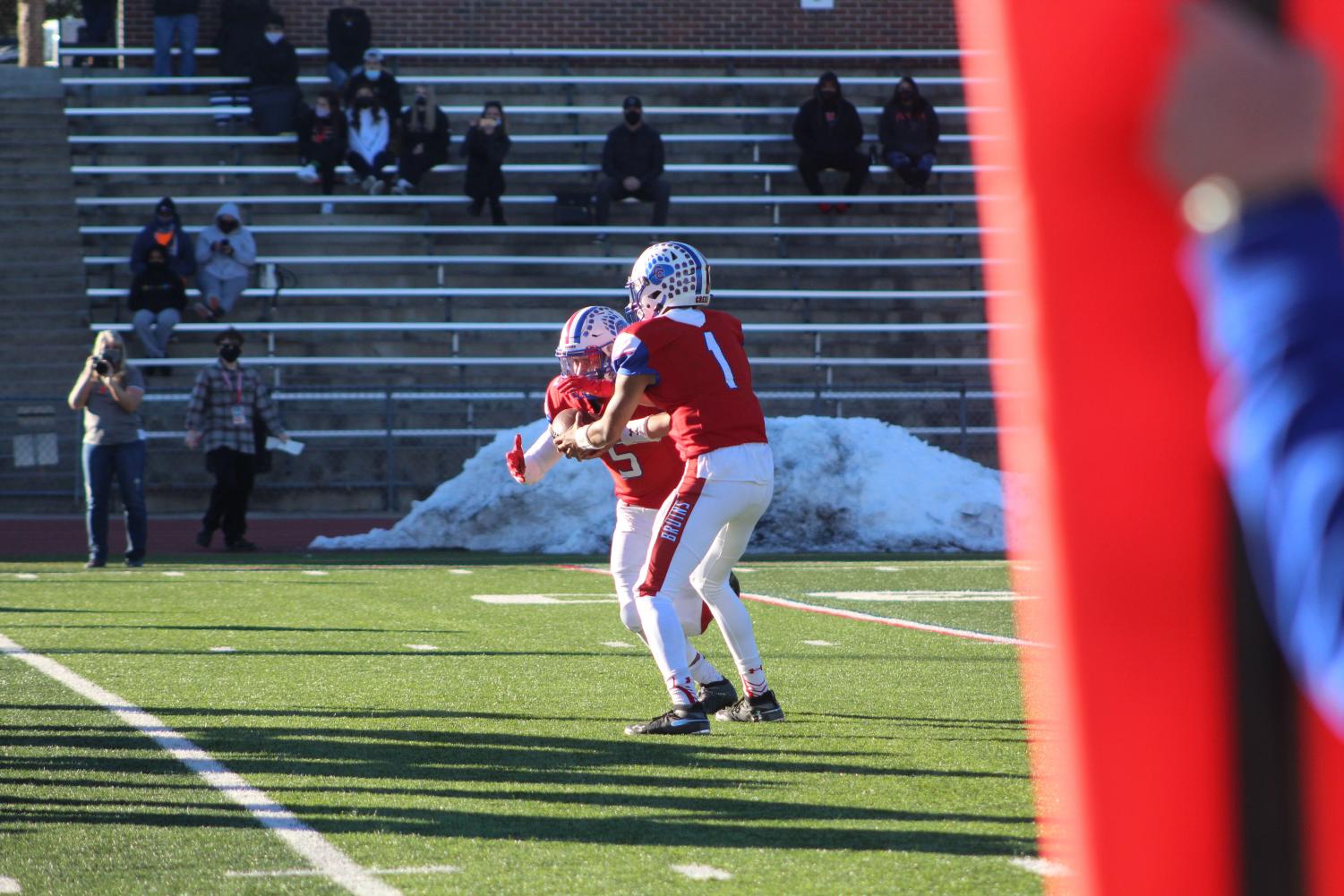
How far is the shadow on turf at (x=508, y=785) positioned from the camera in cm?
464

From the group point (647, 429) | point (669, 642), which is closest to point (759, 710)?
point (669, 642)

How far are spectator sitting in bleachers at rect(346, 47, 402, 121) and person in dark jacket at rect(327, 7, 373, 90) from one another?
2.29 feet

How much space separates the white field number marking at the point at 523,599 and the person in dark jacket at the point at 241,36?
1331 cm

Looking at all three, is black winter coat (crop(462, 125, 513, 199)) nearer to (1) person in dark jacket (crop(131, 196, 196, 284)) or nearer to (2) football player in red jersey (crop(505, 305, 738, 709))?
(1) person in dark jacket (crop(131, 196, 196, 284))

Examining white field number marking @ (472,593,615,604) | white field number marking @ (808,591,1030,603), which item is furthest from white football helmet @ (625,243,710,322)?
white field number marking @ (808,591,1030,603)

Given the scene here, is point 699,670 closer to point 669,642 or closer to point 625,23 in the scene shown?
point 669,642

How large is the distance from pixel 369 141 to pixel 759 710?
17058mm

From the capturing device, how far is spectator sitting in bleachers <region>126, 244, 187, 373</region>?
20016 mm

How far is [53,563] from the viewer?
→ 14.8 meters

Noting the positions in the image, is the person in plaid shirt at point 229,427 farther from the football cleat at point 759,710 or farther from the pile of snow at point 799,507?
the football cleat at point 759,710

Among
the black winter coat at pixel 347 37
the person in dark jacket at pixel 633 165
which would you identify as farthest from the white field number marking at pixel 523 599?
the black winter coat at pixel 347 37

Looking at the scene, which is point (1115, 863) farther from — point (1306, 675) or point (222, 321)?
point (222, 321)

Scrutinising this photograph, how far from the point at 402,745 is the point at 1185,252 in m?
5.36

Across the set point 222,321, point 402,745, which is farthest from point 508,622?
point 222,321
